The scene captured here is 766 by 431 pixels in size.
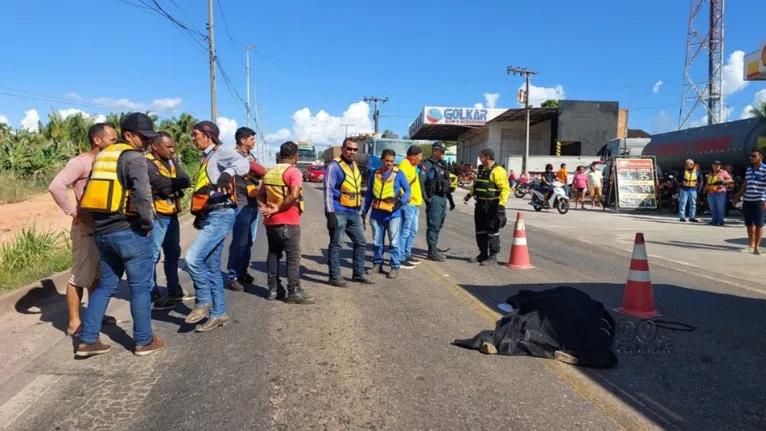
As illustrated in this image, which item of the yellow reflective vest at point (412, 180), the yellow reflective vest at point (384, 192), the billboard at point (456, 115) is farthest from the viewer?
the billboard at point (456, 115)

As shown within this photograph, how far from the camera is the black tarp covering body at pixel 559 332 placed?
4.08m

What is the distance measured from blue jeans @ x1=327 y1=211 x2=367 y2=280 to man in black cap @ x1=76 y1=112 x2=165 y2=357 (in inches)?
104

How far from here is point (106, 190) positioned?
379 centimetres

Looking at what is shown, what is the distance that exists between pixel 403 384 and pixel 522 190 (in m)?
23.8

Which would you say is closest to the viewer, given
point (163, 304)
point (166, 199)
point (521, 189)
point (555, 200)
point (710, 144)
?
point (166, 199)

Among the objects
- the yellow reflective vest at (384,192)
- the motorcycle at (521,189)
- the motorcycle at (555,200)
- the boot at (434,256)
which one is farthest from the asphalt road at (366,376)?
the motorcycle at (521,189)

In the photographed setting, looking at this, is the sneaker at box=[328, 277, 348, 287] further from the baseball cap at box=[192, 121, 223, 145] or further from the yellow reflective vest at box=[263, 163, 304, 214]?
the baseball cap at box=[192, 121, 223, 145]

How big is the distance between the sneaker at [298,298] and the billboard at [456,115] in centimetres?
4032

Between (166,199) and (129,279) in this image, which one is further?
(166,199)

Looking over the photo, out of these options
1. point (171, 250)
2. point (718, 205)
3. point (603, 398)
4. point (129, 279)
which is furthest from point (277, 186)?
point (718, 205)

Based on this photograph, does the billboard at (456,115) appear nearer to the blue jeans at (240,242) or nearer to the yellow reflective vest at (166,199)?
the blue jeans at (240,242)

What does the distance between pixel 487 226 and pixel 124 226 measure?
5486 mm

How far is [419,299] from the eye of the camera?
19.6 ft

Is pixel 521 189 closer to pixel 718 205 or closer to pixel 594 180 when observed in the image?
pixel 594 180
